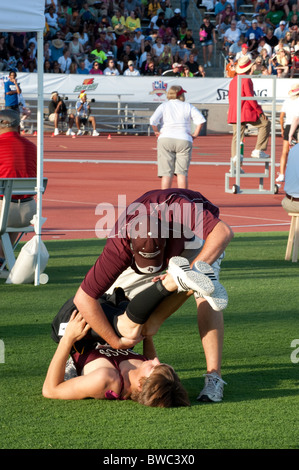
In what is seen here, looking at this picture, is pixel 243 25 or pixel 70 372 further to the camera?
pixel 243 25

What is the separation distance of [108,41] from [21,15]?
93.4ft

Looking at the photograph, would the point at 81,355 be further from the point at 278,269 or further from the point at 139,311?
the point at 278,269

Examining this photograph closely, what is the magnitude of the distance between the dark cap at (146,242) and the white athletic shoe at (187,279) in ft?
0.46

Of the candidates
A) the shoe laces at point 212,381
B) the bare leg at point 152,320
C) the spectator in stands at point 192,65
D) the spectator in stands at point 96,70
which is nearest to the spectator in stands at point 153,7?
the spectator in stands at point 192,65

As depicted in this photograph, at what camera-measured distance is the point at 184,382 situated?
600 centimetres

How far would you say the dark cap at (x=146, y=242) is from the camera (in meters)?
4.85

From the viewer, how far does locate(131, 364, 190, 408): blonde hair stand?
5133 mm

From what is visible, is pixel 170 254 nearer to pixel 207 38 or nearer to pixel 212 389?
pixel 212 389

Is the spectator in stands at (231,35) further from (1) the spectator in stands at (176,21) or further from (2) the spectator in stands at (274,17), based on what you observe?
(2) the spectator in stands at (274,17)

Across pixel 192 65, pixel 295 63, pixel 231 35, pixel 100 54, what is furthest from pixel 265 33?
pixel 100 54

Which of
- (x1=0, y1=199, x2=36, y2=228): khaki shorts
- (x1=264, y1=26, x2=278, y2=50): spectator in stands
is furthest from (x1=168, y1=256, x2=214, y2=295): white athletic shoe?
(x1=264, y1=26, x2=278, y2=50): spectator in stands

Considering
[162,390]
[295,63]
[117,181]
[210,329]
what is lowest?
[117,181]

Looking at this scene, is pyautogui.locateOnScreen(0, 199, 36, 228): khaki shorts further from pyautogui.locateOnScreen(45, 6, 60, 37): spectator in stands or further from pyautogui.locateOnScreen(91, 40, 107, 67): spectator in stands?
pyautogui.locateOnScreen(45, 6, 60, 37): spectator in stands

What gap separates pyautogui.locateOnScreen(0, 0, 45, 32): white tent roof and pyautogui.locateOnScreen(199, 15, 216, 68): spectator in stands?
29.4 meters
